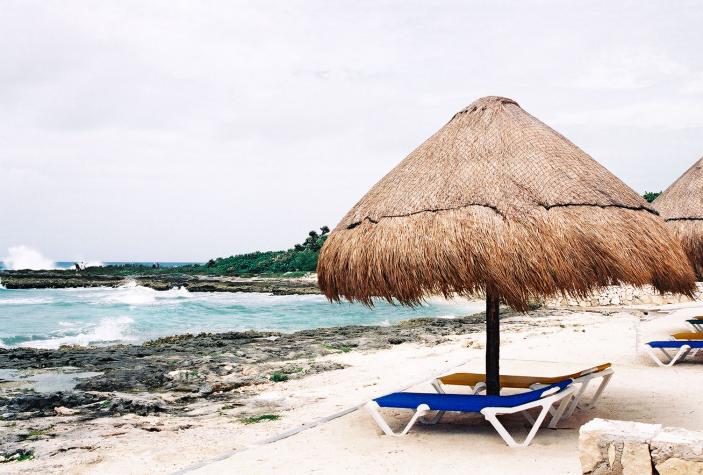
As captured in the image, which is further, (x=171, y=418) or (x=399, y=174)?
(x=171, y=418)

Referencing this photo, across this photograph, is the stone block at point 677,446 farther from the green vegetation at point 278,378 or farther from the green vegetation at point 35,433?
the green vegetation at point 278,378

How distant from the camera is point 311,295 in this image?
1524 inches

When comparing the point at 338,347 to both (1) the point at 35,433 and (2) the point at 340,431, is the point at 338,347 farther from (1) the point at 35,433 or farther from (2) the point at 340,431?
(2) the point at 340,431

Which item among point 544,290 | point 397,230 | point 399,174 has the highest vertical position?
point 399,174

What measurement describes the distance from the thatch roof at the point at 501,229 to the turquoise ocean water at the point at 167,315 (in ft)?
49.8

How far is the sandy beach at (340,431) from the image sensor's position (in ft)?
16.9

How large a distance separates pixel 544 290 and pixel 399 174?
188 cm

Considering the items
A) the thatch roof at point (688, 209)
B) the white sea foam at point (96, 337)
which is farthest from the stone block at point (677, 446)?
the white sea foam at point (96, 337)

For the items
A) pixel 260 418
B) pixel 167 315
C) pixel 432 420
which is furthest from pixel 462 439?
pixel 167 315

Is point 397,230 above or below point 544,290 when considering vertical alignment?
above

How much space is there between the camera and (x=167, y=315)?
28625 millimetres

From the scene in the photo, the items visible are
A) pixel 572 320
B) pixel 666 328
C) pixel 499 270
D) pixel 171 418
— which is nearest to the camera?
pixel 499 270

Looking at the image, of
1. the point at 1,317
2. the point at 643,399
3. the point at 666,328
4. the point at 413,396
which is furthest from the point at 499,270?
the point at 1,317

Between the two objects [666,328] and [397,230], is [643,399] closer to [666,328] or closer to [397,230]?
[397,230]
